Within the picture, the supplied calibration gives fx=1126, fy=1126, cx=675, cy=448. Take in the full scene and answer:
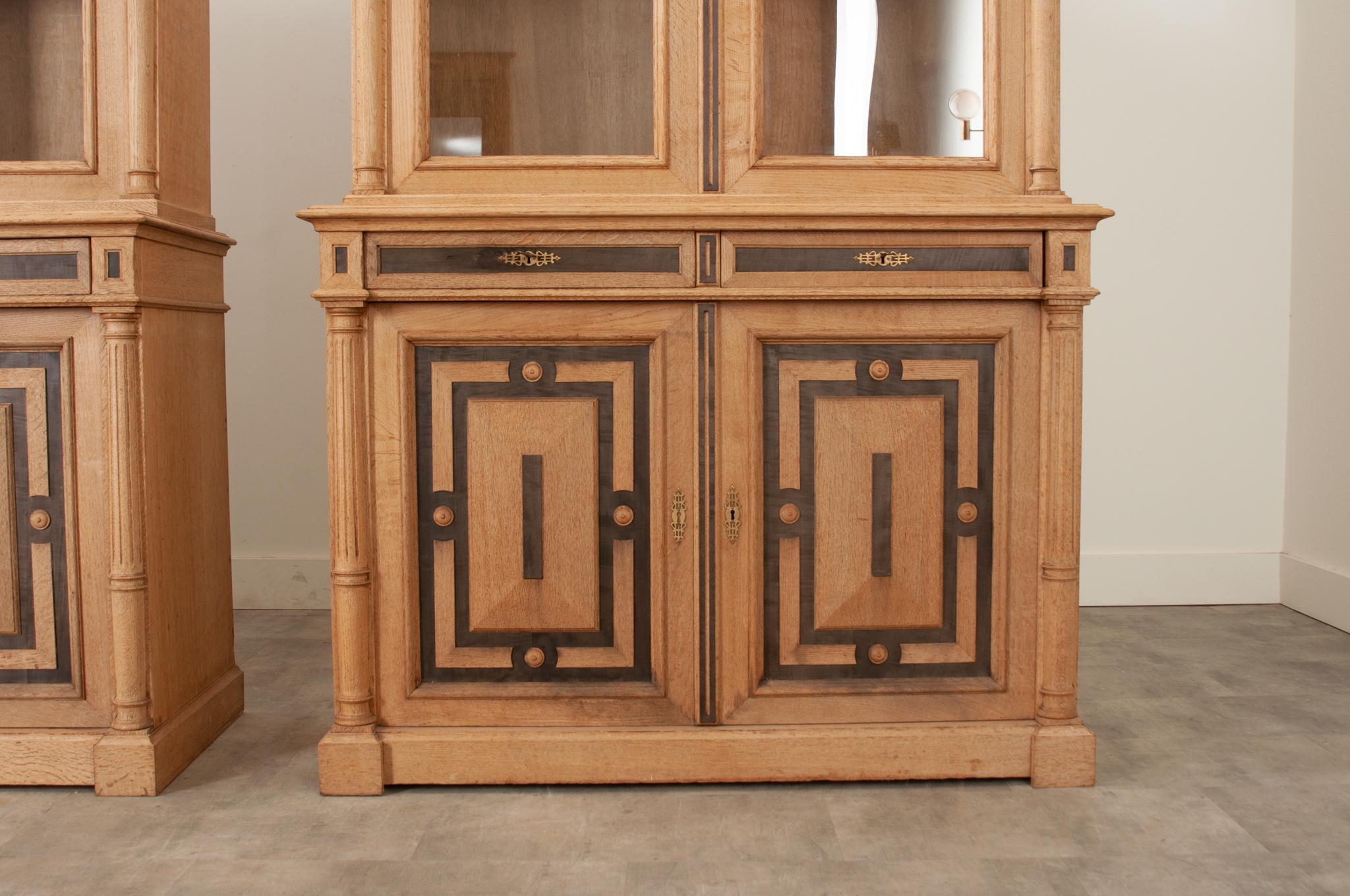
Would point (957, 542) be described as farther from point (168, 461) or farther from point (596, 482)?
point (168, 461)

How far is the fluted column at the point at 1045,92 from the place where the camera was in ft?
7.09

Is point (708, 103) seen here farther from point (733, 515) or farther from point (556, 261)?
point (733, 515)

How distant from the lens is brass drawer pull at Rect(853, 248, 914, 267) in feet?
7.11

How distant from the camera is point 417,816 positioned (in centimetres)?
208

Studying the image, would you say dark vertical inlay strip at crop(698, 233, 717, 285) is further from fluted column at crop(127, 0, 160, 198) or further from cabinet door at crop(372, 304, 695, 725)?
fluted column at crop(127, 0, 160, 198)

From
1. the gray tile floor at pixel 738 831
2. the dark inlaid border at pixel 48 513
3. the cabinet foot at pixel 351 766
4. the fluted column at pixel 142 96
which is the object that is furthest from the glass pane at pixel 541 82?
the gray tile floor at pixel 738 831

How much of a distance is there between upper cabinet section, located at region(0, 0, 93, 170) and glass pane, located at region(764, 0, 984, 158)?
4.66ft

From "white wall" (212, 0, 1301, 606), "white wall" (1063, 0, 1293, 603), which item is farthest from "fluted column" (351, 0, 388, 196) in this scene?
"white wall" (1063, 0, 1293, 603)

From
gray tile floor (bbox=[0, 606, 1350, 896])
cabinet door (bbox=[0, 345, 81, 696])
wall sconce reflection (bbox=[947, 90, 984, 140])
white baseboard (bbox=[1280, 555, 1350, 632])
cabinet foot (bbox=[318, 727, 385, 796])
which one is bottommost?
gray tile floor (bbox=[0, 606, 1350, 896])

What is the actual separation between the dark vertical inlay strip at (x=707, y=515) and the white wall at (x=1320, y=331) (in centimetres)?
225

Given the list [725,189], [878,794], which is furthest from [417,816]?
[725,189]

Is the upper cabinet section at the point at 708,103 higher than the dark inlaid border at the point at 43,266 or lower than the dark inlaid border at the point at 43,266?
higher

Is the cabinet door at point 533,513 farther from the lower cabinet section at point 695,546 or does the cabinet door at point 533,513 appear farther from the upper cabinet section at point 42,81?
the upper cabinet section at point 42,81

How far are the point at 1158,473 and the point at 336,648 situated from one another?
272cm
